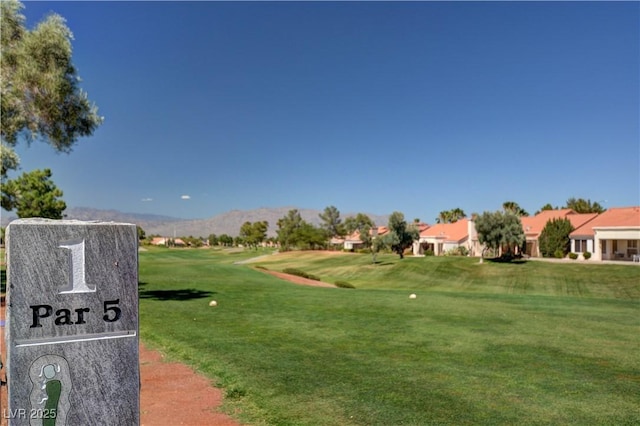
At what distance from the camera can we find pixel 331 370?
8.08 meters

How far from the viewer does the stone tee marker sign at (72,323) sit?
8.39ft

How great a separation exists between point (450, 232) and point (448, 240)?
418cm

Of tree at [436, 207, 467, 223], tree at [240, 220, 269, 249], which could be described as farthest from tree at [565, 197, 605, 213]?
tree at [240, 220, 269, 249]

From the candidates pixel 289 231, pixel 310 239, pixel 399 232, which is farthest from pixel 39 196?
pixel 289 231

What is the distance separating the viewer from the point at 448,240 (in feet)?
231

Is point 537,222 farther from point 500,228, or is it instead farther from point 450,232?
point 500,228

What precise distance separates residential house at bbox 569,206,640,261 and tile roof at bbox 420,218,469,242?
17.6 metres

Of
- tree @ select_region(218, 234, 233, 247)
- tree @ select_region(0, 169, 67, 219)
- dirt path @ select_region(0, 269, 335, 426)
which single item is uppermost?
tree @ select_region(0, 169, 67, 219)

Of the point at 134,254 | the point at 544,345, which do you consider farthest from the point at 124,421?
the point at 544,345

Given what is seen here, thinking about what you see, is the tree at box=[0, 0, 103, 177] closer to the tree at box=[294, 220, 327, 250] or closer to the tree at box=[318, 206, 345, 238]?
the tree at box=[294, 220, 327, 250]

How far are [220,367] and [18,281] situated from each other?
19.8 ft

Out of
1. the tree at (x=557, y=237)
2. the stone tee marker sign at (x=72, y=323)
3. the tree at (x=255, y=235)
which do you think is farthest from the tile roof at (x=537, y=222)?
the tree at (x=255, y=235)

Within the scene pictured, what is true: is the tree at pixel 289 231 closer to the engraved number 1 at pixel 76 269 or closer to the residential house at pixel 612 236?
the residential house at pixel 612 236

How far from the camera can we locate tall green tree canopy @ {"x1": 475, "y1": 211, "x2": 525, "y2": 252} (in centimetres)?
4641
